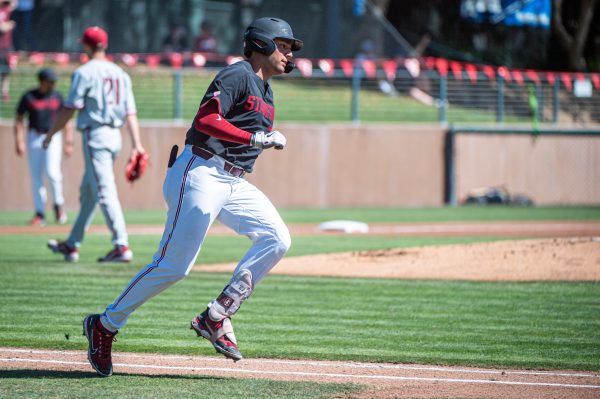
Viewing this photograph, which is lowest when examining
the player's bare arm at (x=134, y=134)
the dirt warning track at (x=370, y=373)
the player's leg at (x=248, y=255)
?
the dirt warning track at (x=370, y=373)

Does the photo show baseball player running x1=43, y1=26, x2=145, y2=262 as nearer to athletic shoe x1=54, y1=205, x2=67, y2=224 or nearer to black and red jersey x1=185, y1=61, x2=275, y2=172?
black and red jersey x1=185, y1=61, x2=275, y2=172

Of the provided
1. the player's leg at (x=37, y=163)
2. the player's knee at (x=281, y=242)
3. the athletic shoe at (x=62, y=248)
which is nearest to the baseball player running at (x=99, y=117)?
the athletic shoe at (x=62, y=248)

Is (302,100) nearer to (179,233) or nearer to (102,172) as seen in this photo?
(102,172)

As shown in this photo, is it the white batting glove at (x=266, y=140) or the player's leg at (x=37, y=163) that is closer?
the white batting glove at (x=266, y=140)

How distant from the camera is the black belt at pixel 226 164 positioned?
6.19 metres

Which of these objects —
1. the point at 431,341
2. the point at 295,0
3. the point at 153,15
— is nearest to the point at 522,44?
the point at 295,0

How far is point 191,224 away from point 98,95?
5017mm

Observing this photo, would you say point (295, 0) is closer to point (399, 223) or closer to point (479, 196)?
point (479, 196)

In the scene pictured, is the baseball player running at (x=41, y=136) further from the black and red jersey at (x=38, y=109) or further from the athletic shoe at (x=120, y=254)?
the athletic shoe at (x=120, y=254)

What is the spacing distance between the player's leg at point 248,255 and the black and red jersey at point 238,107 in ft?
0.66

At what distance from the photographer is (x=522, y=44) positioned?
32531 mm

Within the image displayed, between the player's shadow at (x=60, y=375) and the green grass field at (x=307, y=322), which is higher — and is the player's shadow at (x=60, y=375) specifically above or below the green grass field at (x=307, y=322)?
above

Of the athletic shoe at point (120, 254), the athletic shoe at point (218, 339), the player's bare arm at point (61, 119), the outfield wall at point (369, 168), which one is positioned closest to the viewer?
the athletic shoe at point (218, 339)

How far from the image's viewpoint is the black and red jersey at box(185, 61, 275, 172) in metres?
6.06
